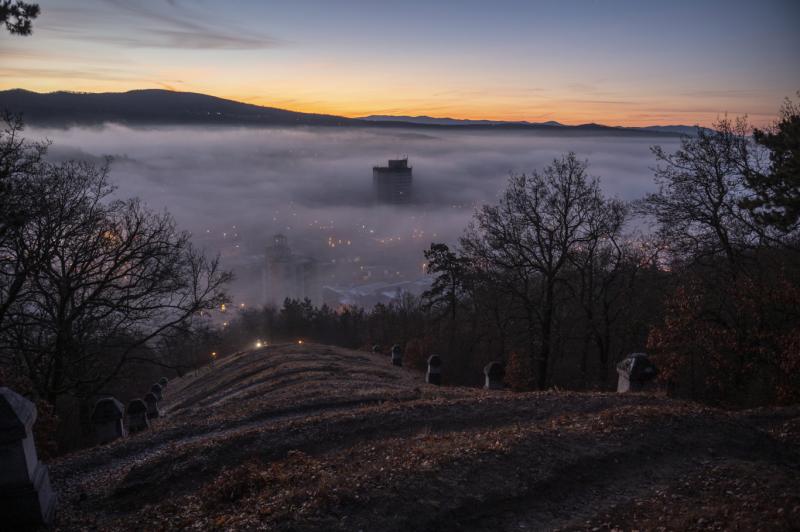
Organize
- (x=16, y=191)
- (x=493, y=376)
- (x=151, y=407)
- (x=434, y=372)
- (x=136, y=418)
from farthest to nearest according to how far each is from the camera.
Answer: (x=434, y=372) → (x=151, y=407) → (x=493, y=376) → (x=136, y=418) → (x=16, y=191)

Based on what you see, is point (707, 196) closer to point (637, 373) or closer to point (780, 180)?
point (780, 180)

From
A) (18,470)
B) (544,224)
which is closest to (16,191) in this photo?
(18,470)

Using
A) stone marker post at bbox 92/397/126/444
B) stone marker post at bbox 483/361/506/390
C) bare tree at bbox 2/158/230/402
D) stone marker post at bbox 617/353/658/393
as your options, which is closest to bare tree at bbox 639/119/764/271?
stone marker post at bbox 617/353/658/393

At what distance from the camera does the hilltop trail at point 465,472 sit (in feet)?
22.5

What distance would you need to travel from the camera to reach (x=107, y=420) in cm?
1423

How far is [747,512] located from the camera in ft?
20.8

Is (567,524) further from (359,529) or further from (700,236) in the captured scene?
(700,236)

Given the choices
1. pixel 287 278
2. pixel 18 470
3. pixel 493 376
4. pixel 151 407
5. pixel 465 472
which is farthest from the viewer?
pixel 287 278

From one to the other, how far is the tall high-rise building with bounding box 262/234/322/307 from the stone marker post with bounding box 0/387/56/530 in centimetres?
13909

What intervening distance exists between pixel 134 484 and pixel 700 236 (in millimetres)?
21534

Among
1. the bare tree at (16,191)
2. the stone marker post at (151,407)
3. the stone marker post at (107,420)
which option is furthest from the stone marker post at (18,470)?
the stone marker post at (151,407)

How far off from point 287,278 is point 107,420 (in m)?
141

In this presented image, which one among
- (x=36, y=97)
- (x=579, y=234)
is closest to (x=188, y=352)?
(x=579, y=234)

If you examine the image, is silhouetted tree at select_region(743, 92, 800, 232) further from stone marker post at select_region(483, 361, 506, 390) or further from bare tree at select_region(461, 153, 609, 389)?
stone marker post at select_region(483, 361, 506, 390)
